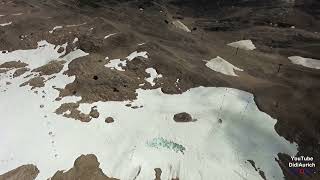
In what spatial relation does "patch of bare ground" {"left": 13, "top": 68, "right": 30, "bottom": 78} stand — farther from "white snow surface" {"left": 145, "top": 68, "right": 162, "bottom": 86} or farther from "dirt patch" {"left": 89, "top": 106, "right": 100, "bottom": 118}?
"white snow surface" {"left": 145, "top": 68, "right": 162, "bottom": 86}

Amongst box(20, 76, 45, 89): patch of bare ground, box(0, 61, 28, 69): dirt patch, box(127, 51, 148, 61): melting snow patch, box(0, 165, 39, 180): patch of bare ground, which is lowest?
box(0, 61, 28, 69): dirt patch

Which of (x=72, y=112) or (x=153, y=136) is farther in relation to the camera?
(x=72, y=112)

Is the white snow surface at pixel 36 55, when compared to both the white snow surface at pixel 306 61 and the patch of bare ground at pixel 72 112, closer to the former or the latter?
the patch of bare ground at pixel 72 112

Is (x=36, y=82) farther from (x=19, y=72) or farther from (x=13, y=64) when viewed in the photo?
(x=13, y=64)

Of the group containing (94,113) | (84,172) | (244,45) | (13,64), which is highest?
(94,113)

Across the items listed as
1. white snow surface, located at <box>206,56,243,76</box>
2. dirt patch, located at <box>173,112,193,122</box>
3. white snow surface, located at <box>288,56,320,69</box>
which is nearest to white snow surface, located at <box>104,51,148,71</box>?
white snow surface, located at <box>206,56,243,76</box>

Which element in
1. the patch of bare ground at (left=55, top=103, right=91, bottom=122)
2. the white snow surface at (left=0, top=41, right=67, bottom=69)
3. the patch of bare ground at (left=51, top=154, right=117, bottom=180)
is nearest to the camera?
the patch of bare ground at (left=51, top=154, right=117, bottom=180)

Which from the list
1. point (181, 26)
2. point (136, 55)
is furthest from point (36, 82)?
point (181, 26)
